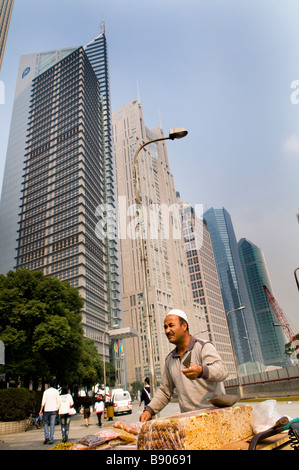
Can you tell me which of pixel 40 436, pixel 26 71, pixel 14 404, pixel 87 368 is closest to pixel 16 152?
pixel 26 71

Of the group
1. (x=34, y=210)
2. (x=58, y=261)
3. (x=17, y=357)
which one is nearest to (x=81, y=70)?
(x=34, y=210)

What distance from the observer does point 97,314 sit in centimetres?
8650

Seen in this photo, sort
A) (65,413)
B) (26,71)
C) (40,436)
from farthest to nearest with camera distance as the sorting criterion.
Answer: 1. (26,71)
2. (40,436)
3. (65,413)

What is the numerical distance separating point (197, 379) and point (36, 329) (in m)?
25.0

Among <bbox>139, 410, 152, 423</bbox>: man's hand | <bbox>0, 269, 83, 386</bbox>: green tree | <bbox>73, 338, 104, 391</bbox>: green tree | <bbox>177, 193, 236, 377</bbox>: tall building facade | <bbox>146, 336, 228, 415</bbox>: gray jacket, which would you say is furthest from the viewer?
<bbox>177, 193, 236, 377</bbox>: tall building facade

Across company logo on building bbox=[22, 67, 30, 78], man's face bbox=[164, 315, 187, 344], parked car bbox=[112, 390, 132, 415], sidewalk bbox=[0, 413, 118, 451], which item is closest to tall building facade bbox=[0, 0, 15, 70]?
sidewalk bbox=[0, 413, 118, 451]

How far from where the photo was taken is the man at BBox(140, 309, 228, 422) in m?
2.66

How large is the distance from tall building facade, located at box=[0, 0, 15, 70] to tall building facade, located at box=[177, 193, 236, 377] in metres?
126

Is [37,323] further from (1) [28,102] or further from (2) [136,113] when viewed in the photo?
(2) [136,113]

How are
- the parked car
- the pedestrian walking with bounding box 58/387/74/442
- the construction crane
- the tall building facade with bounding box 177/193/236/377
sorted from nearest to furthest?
the pedestrian walking with bounding box 58/387/74/442
the parked car
the construction crane
the tall building facade with bounding box 177/193/236/377

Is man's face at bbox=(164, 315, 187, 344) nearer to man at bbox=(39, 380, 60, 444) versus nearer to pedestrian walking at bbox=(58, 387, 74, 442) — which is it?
man at bbox=(39, 380, 60, 444)

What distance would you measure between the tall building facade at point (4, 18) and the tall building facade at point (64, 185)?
54.4 m

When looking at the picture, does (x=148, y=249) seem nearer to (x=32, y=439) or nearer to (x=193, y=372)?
(x=32, y=439)

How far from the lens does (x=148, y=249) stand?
126625mm
